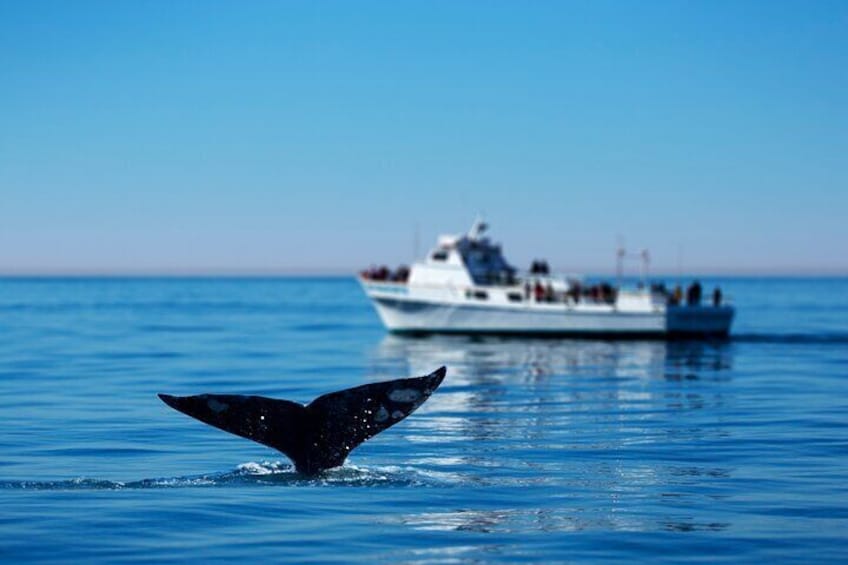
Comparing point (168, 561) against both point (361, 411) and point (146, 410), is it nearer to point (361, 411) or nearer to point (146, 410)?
point (361, 411)

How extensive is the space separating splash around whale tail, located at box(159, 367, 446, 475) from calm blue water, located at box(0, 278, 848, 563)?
2.81ft

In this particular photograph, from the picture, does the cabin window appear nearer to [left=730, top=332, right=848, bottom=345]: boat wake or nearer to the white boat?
the white boat

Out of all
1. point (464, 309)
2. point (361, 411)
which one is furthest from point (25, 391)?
point (464, 309)

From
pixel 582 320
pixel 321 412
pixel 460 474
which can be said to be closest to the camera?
pixel 321 412

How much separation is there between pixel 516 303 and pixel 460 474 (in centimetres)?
4177

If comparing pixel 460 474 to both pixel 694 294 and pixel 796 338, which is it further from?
pixel 694 294

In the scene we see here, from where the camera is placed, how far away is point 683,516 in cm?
1332

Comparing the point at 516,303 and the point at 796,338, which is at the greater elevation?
the point at 516,303

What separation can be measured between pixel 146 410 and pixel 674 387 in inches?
566

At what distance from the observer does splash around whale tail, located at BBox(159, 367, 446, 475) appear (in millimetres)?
12070

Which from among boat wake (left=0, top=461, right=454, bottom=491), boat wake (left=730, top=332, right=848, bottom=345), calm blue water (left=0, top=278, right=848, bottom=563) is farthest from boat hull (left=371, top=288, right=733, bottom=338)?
boat wake (left=0, top=461, right=454, bottom=491)

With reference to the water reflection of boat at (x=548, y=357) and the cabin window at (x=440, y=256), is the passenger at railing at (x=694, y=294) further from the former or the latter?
the cabin window at (x=440, y=256)

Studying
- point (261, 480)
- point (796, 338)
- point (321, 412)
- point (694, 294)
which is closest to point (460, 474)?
point (261, 480)

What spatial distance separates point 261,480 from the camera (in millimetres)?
15273
